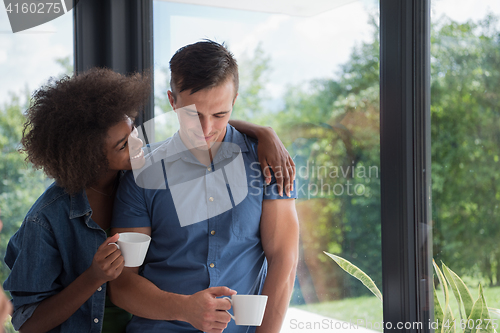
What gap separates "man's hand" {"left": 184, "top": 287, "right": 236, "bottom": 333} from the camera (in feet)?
3.62

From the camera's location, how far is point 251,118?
1.79 meters

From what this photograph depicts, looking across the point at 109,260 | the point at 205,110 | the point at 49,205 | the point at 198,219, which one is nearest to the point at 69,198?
the point at 49,205

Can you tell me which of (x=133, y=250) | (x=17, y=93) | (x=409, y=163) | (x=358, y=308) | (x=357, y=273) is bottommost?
(x=358, y=308)

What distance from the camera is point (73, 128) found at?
4.34ft

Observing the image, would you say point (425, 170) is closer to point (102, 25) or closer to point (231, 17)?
point (231, 17)

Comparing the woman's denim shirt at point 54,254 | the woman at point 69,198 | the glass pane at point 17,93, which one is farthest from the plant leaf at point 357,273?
the glass pane at point 17,93

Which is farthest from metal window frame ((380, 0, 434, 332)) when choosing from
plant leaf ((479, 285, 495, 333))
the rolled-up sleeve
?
the rolled-up sleeve

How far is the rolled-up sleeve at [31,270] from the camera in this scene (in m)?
1.30

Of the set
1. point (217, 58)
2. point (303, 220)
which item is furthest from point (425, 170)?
point (217, 58)

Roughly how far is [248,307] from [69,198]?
0.74m

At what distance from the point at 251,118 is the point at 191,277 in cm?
75

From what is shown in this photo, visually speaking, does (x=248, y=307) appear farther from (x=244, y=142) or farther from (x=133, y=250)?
(x=244, y=142)

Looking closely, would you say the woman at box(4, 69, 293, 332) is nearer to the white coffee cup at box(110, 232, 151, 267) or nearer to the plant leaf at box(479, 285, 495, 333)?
the white coffee cup at box(110, 232, 151, 267)

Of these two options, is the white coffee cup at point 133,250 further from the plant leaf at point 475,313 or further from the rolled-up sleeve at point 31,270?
the plant leaf at point 475,313
